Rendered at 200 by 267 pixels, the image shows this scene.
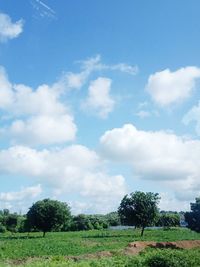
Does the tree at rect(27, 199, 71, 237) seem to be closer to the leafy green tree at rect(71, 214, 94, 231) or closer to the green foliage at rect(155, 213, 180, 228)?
the leafy green tree at rect(71, 214, 94, 231)

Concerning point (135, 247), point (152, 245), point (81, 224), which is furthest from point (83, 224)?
point (135, 247)

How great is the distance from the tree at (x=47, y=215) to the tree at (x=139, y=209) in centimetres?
969

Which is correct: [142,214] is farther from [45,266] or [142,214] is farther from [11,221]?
[11,221]

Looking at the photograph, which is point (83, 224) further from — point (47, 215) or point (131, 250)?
point (131, 250)

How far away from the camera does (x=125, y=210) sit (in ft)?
241

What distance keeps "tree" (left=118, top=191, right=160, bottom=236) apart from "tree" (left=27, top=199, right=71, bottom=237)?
9686 millimetres

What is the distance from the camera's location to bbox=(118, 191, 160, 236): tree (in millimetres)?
72500

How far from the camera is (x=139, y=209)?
238 feet

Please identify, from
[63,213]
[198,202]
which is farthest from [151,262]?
[198,202]

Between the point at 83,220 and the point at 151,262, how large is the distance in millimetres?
95952

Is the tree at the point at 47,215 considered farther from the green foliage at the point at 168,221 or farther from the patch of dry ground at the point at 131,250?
the green foliage at the point at 168,221

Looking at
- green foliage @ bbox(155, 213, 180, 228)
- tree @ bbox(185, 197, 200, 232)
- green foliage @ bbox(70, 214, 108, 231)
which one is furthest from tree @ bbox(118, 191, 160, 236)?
green foliage @ bbox(155, 213, 180, 228)

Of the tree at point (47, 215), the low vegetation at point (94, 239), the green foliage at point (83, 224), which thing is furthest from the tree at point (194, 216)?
the green foliage at point (83, 224)

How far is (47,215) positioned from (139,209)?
47.3ft
